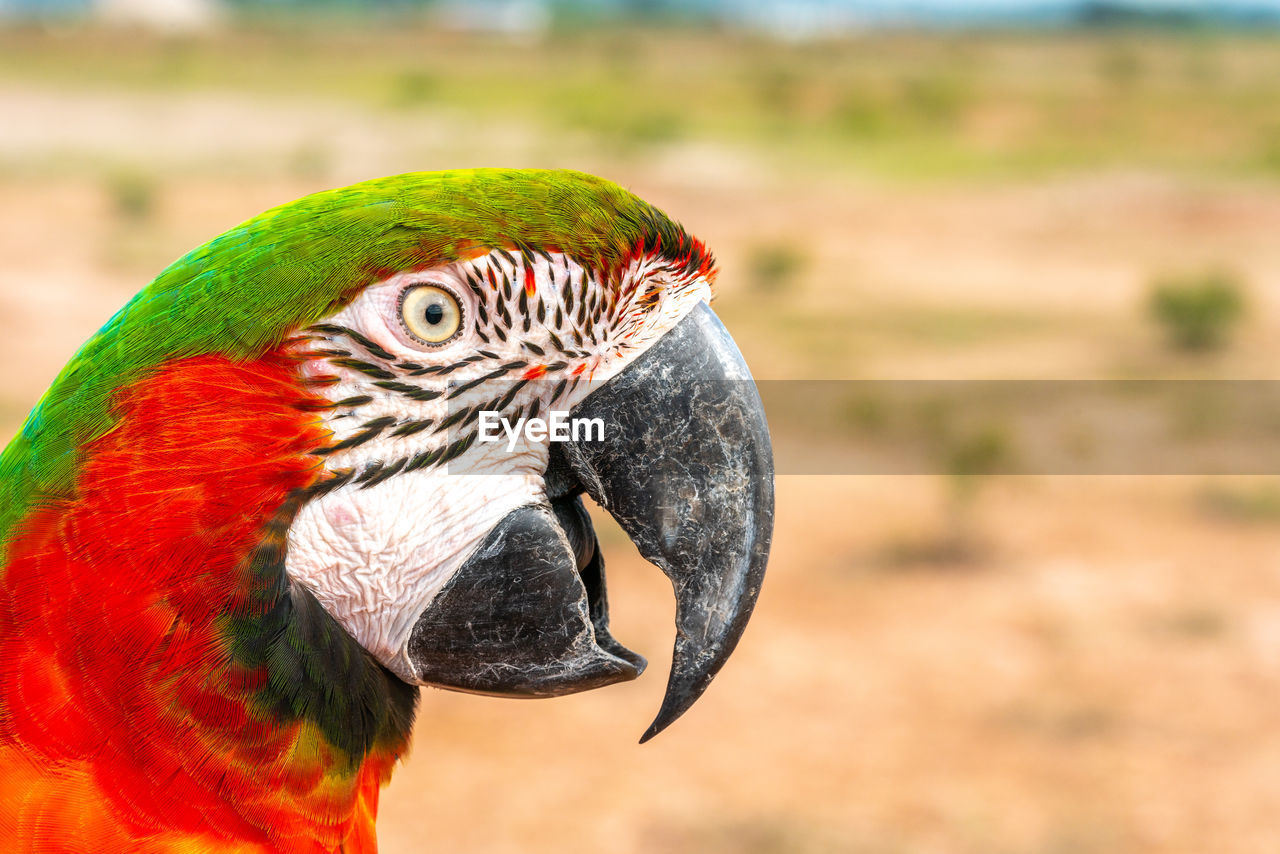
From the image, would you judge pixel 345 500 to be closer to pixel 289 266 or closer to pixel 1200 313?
pixel 289 266

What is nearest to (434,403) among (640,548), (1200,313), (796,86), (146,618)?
(640,548)

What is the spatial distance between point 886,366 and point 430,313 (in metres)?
11.7

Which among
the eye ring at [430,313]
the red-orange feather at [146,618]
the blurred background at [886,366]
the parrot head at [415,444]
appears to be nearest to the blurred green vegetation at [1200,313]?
the blurred background at [886,366]

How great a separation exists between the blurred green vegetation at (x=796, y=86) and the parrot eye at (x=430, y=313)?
77.1 ft

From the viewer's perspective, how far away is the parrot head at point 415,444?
167 cm

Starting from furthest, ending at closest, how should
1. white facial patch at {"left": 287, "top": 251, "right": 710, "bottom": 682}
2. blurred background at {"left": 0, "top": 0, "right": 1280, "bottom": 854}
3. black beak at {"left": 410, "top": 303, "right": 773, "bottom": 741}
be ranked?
blurred background at {"left": 0, "top": 0, "right": 1280, "bottom": 854}, black beak at {"left": 410, "top": 303, "right": 773, "bottom": 741}, white facial patch at {"left": 287, "top": 251, "right": 710, "bottom": 682}

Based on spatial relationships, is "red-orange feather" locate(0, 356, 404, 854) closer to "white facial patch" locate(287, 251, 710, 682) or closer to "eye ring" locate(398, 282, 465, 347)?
"white facial patch" locate(287, 251, 710, 682)

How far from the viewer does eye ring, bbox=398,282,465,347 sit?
1761 millimetres

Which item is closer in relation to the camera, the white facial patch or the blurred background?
the white facial patch

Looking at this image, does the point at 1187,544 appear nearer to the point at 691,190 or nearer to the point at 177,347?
the point at 177,347

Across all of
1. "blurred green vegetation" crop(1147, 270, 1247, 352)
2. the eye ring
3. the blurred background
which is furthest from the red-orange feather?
"blurred green vegetation" crop(1147, 270, 1247, 352)

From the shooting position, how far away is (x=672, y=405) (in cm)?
191

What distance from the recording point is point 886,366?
1296 centimetres

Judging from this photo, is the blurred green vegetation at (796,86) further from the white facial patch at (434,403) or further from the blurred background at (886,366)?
the white facial patch at (434,403)
